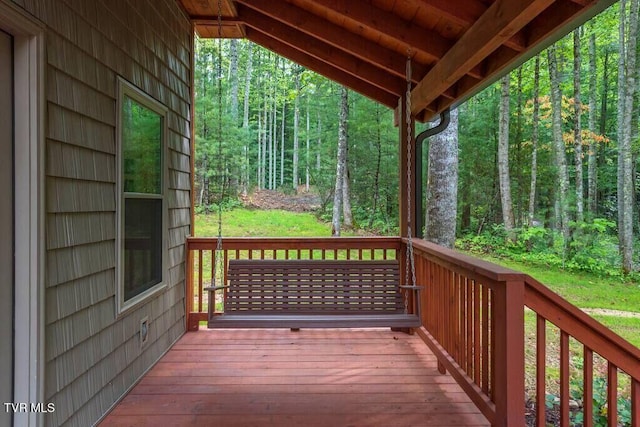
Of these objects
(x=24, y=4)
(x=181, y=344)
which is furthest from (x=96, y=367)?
(x=24, y=4)

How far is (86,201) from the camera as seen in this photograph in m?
2.15

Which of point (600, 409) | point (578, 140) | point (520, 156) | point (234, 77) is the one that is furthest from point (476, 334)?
point (234, 77)

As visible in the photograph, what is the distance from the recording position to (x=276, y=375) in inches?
118

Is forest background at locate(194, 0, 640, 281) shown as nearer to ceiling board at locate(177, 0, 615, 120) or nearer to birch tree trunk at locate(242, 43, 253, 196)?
birch tree trunk at locate(242, 43, 253, 196)

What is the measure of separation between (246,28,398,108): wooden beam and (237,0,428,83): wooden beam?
0.74m

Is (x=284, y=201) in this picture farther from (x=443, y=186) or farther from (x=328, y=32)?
(x=328, y=32)

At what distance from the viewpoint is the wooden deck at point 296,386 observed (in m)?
2.38

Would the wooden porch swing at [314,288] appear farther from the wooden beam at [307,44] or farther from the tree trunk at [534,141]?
the tree trunk at [534,141]

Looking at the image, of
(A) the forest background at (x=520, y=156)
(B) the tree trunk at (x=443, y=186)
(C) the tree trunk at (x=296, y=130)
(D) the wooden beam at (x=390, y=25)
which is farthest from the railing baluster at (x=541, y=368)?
(C) the tree trunk at (x=296, y=130)

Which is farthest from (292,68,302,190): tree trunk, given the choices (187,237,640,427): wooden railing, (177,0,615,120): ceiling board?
(187,237,640,427): wooden railing

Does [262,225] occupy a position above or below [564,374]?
above

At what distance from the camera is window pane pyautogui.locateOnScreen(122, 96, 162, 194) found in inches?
105

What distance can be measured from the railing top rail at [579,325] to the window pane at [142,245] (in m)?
2.38

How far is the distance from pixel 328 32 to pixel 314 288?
88.7 inches
